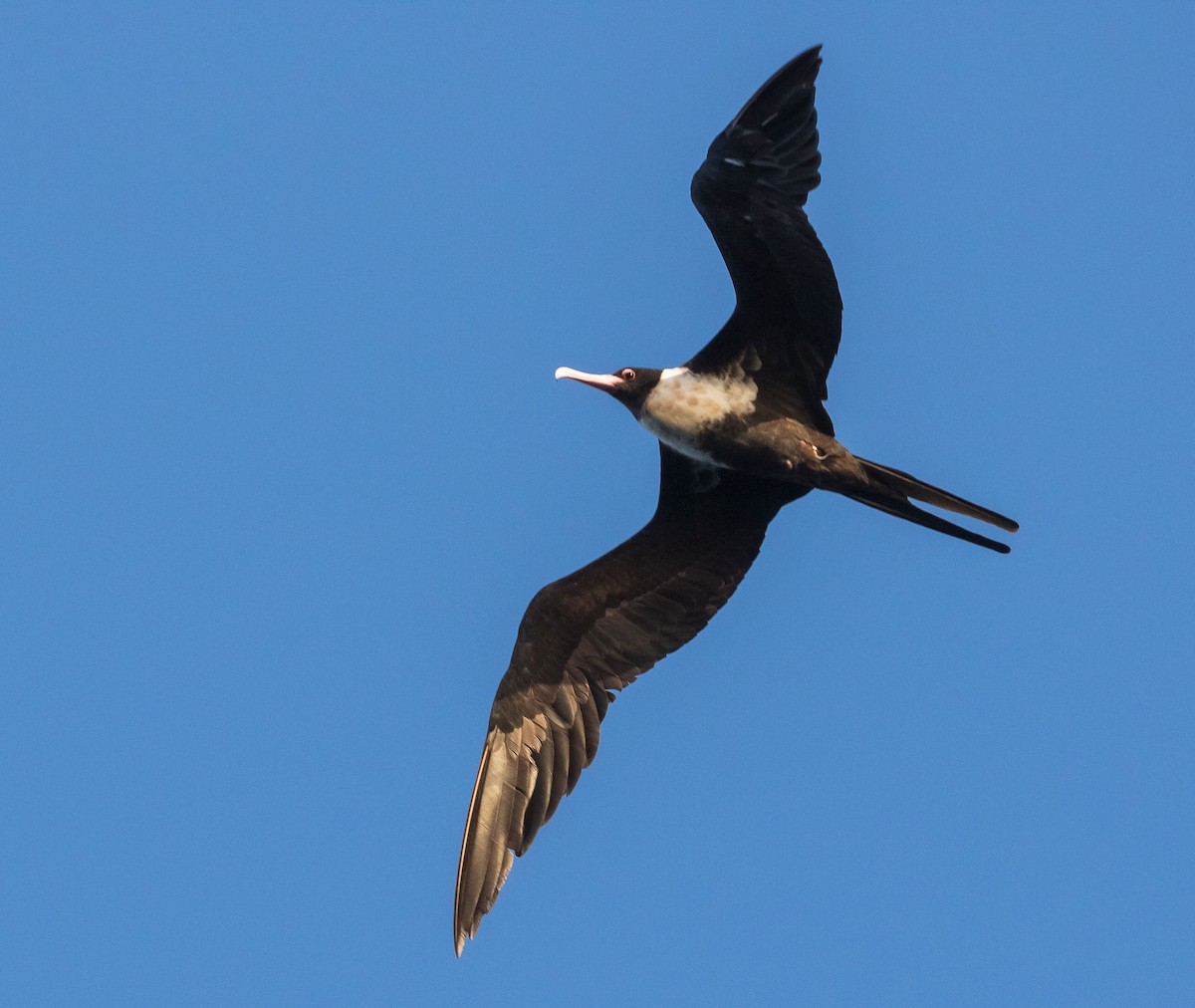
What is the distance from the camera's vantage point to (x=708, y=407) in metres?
9.91

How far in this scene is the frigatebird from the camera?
9.34 metres

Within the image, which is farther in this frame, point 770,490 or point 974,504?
point 770,490

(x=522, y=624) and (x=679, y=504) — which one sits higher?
(x=679, y=504)

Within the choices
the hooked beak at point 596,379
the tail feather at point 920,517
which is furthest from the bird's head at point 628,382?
the tail feather at point 920,517

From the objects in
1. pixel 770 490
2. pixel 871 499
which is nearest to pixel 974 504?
pixel 871 499

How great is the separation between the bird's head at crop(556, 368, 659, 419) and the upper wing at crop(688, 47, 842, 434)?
0.86 feet

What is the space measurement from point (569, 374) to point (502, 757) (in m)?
2.03

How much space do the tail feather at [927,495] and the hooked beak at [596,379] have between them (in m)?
1.37

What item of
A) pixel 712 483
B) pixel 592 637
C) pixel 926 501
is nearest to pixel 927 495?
pixel 926 501

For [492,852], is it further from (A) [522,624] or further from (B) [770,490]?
(B) [770,490]

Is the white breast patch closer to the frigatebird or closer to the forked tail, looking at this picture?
the frigatebird

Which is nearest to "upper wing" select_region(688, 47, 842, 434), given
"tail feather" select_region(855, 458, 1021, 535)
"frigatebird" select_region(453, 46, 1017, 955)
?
"frigatebird" select_region(453, 46, 1017, 955)

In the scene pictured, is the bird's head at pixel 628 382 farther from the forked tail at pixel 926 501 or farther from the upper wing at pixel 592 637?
the forked tail at pixel 926 501

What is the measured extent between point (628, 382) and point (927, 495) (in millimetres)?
1669
